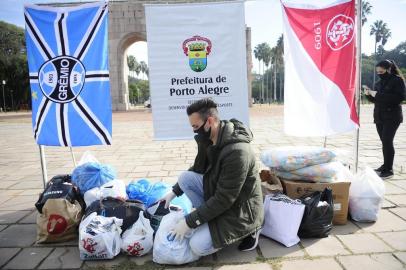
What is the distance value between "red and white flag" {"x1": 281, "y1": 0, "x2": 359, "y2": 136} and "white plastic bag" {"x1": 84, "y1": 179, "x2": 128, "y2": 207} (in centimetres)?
227

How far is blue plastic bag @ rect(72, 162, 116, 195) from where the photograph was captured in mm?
3970

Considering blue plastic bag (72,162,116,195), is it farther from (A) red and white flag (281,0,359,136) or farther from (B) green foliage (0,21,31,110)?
(B) green foliage (0,21,31,110)

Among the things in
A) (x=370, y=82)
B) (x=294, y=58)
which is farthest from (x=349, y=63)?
(x=370, y=82)

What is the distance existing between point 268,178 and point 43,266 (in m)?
2.60

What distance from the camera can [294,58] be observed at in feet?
13.7

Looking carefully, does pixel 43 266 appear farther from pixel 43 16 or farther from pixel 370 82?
pixel 370 82

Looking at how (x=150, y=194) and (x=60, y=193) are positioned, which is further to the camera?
(x=150, y=194)

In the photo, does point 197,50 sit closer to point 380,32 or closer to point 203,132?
point 203,132

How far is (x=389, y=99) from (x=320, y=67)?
5.85ft

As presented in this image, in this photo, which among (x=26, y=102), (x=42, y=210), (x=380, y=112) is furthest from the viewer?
(x=26, y=102)

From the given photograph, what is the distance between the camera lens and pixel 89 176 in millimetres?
4008

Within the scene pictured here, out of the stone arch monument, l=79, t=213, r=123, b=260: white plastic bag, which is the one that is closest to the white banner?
l=79, t=213, r=123, b=260: white plastic bag

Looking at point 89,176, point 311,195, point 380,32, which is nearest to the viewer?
point 311,195

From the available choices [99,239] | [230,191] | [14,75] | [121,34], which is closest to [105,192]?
[99,239]
